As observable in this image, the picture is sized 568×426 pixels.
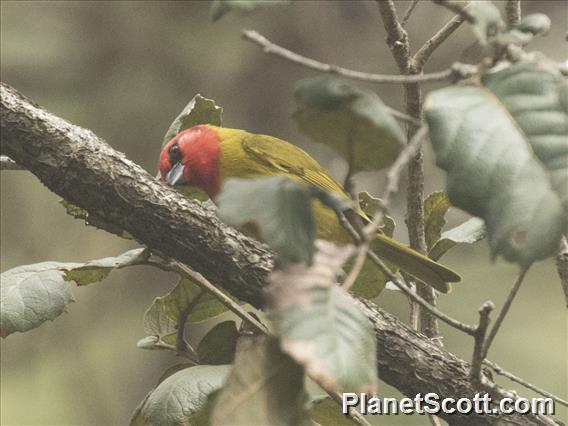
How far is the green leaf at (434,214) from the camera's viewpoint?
6.99 feet

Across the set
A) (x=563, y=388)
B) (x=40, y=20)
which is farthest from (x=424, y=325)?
(x=40, y=20)

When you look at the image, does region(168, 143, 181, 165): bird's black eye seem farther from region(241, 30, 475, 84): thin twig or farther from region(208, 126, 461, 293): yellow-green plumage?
region(241, 30, 475, 84): thin twig

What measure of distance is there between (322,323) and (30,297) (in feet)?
3.03

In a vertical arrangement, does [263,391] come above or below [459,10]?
below

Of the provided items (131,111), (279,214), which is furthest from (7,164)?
(131,111)

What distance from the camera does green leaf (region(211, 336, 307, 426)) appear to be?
1176mm

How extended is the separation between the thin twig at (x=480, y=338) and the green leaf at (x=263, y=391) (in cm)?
32

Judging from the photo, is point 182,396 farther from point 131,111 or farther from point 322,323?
point 131,111

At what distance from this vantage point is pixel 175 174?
290cm

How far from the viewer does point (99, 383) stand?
518cm

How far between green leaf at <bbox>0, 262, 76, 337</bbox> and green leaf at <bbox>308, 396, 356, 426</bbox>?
21.5 inches

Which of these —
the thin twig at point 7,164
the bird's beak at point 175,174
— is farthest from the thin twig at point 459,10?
the bird's beak at point 175,174

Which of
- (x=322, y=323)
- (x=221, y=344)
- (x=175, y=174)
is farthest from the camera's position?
(x=175, y=174)

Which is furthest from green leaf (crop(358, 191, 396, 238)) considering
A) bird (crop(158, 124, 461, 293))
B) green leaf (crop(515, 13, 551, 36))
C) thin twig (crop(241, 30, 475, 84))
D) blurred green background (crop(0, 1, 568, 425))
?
blurred green background (crop(0, 1, 568, 425))
